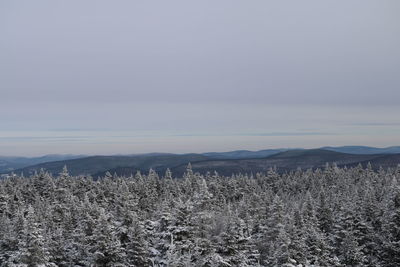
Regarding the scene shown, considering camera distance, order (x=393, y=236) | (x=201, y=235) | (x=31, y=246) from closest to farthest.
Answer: (x=31, y=246)
(x=201, y=235)
(x=393, y=236)

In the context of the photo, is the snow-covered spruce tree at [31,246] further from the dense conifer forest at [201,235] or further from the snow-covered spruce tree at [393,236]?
the snow-covered spruce tree at [393,236]

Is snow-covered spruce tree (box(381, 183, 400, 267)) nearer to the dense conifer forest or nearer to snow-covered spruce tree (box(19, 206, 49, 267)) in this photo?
the dense conifer forest

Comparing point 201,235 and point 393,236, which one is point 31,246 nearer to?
point 201,235

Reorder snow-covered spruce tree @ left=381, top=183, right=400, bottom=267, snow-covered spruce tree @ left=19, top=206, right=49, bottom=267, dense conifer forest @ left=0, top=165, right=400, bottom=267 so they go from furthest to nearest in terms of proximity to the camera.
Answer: snow-covered spruce tree @ left=381, top=183, right=400, bottom=267
dense conifer forest @ left=0, top=165, right=400, bottom=267
snow-covered spruce tree @ left=19, top=206, right=49, bottom=267

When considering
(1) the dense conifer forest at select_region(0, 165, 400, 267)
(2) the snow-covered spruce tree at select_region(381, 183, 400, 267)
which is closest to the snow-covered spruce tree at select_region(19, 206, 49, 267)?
(1) the dense conifer forest at select_region(0, 165, 400, 267)

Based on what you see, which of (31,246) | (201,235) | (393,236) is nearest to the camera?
(31,246)

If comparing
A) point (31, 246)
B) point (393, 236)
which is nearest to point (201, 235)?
point (31, 246)

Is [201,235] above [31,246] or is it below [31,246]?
above

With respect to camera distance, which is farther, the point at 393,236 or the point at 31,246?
the point at 393,236

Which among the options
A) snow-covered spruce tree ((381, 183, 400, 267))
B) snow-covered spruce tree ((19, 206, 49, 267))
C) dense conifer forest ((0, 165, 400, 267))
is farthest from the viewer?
snow-covered spruce tree ((381, 183, 400, 267))

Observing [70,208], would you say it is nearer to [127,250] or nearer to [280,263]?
[127,250]

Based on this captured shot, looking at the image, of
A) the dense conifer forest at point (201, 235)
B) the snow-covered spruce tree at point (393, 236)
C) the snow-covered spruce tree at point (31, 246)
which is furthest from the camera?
the snow-covered spruce tree at point (393, 236)

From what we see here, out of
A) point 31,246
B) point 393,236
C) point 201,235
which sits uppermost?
point 201,235

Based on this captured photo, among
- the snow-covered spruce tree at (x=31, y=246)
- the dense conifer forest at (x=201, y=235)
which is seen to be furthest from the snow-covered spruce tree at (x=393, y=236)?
the snow-covered spruce tree at (x=31, y=246)
